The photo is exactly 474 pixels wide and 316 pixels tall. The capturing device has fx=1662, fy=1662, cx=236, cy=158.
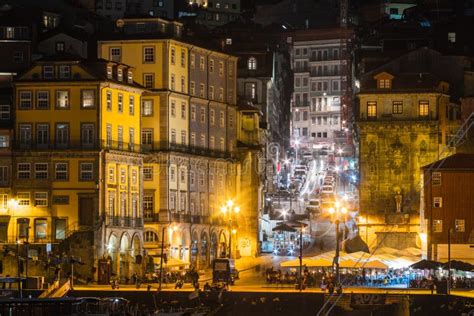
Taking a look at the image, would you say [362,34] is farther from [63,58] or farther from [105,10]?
[63,58]

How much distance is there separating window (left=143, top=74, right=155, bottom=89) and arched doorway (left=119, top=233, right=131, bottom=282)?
1551 cm

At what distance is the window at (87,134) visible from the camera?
129 metres

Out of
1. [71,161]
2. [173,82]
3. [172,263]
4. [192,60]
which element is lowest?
[172,263]

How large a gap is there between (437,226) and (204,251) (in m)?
22.6

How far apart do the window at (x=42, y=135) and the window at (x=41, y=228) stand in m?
5.98

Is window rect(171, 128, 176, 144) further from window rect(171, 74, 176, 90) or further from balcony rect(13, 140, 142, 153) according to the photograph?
balcony rect(13, 140, 142, 153)

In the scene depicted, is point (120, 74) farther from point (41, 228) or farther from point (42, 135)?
point (41, 228)

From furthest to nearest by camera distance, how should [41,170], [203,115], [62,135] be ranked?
[203,115]
[62,135]
[41,170]

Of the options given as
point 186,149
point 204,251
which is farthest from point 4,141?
point 204,251

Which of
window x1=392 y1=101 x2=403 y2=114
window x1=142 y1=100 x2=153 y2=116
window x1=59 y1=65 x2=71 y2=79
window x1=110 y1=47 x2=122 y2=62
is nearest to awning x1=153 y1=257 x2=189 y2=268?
window x1=142 y1=100 x2=153 y2=116

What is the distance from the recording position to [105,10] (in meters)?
194

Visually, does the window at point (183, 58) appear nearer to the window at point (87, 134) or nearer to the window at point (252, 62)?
the window at point (87, 134)

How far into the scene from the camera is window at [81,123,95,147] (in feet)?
423

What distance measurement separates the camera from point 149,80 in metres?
141
